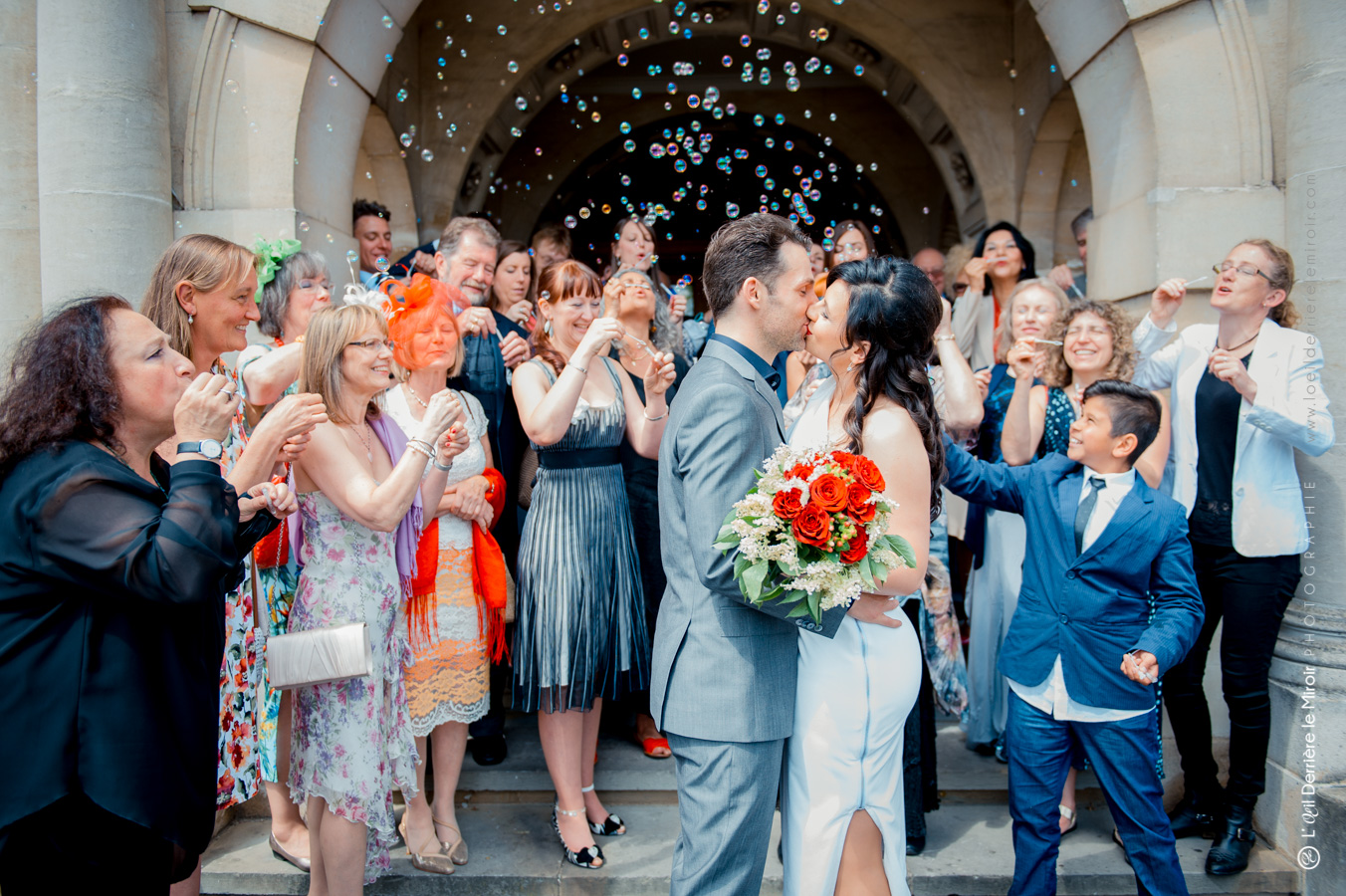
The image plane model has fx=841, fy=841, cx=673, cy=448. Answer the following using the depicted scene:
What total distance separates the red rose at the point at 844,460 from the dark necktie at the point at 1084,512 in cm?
137

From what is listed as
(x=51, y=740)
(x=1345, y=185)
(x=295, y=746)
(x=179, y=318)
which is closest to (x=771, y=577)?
(x=51, y=740)

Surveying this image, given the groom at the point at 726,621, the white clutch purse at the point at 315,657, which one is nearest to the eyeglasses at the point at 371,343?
the white clutch purse at the point at 315,657

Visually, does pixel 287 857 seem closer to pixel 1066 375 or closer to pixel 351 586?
pixel 351 586

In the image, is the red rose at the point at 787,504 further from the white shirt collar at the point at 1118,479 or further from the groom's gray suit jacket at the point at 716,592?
the white shirt collar at the point at 1118,479

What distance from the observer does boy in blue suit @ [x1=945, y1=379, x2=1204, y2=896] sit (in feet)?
8.96

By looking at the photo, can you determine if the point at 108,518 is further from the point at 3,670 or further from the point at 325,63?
the point at 325,63

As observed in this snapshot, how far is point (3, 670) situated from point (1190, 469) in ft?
13.0

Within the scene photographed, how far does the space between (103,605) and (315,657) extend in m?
0.74

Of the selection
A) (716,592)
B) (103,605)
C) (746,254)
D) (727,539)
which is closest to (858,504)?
(727,539)

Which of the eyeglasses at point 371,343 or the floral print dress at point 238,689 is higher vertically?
the eyeglasses at point 371,343

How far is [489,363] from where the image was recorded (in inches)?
151

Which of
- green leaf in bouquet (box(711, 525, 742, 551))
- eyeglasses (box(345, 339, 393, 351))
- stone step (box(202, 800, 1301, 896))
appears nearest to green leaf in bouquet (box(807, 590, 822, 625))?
green leaf in bouquet (box(711, 525, 742, 551))

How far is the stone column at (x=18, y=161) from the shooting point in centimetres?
398

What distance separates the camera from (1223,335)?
3.49m
